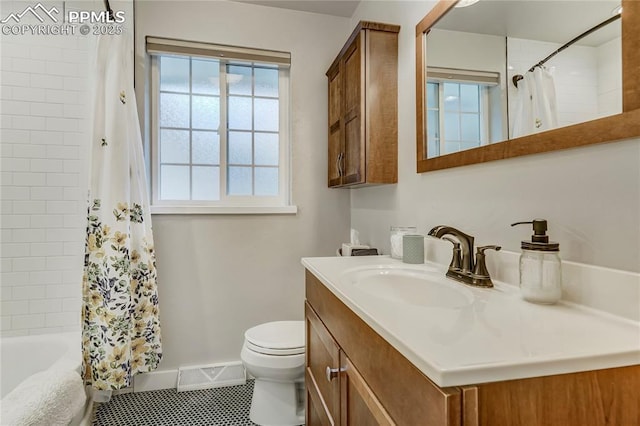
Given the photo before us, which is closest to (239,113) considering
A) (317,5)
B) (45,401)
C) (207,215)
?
(207,215)

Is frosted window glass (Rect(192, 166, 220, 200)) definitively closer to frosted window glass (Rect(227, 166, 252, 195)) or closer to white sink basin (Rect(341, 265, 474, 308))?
frosted window glass (Rect(227, 166, 252, 195))

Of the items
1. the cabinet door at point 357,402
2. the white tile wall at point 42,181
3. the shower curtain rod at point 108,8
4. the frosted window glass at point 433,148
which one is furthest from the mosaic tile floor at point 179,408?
the shower curtain rod at point 108,8

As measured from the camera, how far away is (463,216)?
127 centimetres

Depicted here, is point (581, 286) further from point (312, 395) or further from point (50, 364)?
point (50, 364)

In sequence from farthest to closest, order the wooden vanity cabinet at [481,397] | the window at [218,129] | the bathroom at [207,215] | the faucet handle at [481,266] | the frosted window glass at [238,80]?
1. the frosted window glass at [238,80]
2. the window at [218,129]
3. the bathroom at [207,215]
4. the faucet handle at [481,266]
5. the wooden vanity cabinet at [481,397]

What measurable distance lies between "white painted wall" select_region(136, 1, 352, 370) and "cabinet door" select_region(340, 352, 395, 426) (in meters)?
1.41

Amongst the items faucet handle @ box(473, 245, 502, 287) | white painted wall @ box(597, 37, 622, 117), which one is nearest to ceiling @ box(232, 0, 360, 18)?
white painted wall @ box(597, 37, 622, 117)

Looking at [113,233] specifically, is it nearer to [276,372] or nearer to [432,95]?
[276,372]

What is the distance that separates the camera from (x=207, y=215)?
220 cm

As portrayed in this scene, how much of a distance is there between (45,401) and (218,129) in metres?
1.69

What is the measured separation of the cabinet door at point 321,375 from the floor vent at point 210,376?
2.81ft

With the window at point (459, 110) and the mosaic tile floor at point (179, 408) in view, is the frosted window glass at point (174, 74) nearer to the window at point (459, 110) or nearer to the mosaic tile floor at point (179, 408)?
the window at point (459, 110)

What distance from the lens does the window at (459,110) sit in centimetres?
115

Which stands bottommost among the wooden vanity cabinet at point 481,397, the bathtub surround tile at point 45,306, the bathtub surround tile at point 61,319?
the bathtub surround tile at point 61,319
